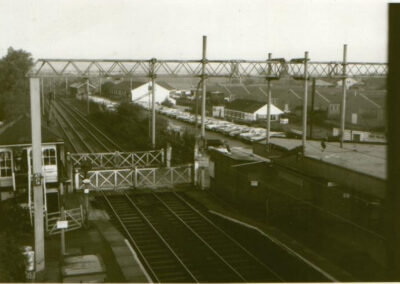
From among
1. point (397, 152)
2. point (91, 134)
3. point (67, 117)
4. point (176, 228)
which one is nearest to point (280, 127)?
point (91, 134)

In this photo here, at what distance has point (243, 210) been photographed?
44.0 feet

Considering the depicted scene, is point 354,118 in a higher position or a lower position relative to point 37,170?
higher

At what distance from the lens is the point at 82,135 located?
29938 mm

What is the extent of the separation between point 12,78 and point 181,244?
31135mm

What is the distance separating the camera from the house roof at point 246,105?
135 ft

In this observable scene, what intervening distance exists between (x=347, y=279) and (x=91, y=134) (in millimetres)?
24140

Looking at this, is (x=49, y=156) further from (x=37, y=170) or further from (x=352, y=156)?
(x=352, y=156)

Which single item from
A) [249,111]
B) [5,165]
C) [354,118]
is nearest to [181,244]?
[5,165]

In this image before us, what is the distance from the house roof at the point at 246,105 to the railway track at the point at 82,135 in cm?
1247

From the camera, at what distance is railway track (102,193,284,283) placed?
9109mm

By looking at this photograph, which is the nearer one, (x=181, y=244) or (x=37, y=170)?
(x=37, y=170)

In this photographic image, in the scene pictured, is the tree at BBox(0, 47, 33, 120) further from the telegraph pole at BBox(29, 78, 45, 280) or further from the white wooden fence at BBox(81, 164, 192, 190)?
the telegraph pole at BBox(29, 78, 45, 280)

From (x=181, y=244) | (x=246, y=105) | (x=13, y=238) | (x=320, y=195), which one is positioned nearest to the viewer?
(x=13, y=238)

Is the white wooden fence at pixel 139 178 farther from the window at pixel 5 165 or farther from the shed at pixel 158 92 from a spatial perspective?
the shed at pixel 158 92
